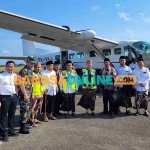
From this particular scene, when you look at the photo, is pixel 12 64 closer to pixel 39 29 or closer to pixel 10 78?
pixel 10 78

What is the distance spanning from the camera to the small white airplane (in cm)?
964

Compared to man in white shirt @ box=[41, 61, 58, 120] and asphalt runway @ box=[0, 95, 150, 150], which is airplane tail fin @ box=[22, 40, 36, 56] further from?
asphalt runway @ box=[0, 95, 150, 150]

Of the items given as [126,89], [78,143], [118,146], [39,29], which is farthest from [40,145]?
[39,29]

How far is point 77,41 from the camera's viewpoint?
11.9m

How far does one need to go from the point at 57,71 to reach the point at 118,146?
3359 mm

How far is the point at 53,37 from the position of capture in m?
11.7

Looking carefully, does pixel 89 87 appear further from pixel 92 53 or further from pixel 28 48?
pixel 28 48

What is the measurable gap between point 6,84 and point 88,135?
6.94 ft

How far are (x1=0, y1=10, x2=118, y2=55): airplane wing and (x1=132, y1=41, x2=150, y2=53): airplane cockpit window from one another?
51.5 inches

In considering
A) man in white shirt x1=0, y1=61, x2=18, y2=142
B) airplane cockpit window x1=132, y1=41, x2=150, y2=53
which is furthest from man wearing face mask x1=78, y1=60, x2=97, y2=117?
airplane cockpit window x1=132, y1=41, x2=150, y2=53

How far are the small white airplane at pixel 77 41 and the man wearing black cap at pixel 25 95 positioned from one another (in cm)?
493

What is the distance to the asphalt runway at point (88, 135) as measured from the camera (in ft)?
12.1

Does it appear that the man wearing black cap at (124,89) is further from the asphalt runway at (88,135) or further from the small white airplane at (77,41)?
the small white airplane at (77,41)

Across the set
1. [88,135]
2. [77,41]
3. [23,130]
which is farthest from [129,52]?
[23,130]
